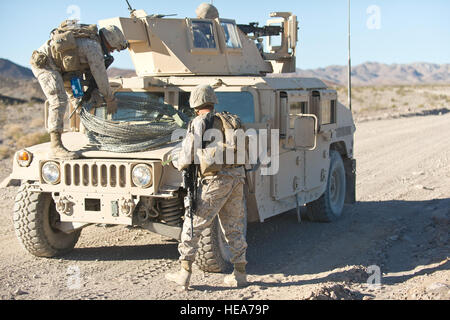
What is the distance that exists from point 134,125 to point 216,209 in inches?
51.2

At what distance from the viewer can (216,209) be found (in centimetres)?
534

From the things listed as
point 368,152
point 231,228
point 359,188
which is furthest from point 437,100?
point 231,228

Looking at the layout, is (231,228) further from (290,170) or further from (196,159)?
(290,170)

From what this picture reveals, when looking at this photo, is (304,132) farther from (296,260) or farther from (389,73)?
(389,73)

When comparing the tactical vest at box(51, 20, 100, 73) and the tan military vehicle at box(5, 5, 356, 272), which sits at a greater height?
the tactical vest at box(51, 20, 100, 73)

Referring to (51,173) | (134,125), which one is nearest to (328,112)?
(134,125)

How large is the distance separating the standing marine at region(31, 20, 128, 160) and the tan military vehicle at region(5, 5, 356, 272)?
0.94 ft

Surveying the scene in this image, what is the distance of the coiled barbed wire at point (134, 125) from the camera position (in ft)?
19.6

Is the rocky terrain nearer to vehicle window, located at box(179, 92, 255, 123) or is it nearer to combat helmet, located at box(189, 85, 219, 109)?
vehicle window, located at box(179, 92, 255, 123)

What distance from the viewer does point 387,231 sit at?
7891 millimetres

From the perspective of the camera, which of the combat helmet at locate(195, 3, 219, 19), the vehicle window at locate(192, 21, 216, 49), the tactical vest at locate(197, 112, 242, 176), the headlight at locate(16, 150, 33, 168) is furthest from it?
the combat helmet at locate(195, 3, 219, 19)

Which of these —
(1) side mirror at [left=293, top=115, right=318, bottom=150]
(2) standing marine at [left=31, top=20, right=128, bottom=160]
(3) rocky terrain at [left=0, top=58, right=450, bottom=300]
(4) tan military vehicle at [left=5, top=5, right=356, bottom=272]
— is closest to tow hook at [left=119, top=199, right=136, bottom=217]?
(4) tan military vehicle at [left=5, top=5, right=356, bottom=272]

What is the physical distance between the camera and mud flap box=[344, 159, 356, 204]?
919 cm

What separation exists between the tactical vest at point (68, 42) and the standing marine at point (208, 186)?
5.59 feet
